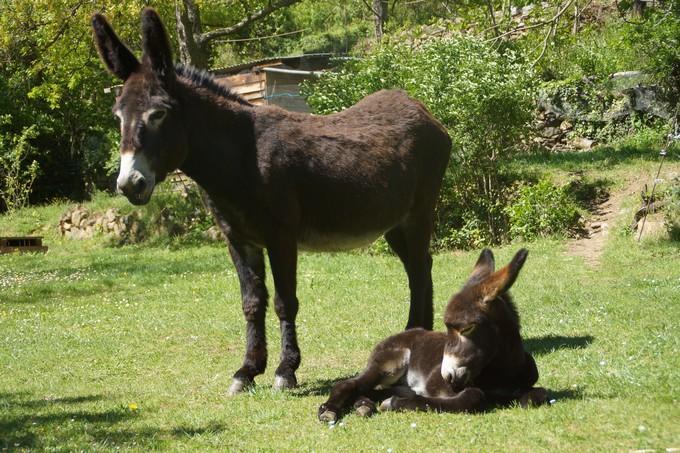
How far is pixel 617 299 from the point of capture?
10273mm

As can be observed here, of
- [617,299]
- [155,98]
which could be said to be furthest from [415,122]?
[617,299]

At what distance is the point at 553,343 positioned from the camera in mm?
8000

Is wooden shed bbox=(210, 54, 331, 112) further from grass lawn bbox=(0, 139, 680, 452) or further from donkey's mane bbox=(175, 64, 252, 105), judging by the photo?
donkey's mane bbox=(175, 64, 252, 105)

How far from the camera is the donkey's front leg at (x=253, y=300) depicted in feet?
23.4

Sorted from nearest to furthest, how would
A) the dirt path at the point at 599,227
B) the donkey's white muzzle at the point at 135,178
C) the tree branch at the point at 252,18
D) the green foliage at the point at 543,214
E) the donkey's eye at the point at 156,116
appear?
the donkey's white muzzle at the point at 135,178 → the donkey's eye at the point at 156,116 → the dirt path at the point at 599,227 → the green foliage at the point at 543,214 → the tree branch at the point at 252,18

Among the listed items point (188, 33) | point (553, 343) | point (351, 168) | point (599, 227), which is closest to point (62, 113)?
point (188, 33)

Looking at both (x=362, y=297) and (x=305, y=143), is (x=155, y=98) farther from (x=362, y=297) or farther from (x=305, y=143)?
(x=362, y=297)

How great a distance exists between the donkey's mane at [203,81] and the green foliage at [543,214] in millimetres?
10621

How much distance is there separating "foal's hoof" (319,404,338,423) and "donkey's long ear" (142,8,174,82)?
2.89 metres

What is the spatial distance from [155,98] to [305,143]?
1.32 meters

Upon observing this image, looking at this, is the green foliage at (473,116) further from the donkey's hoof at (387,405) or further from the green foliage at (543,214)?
the donkey's hoof at (387,405)

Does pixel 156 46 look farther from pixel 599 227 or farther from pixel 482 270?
pixel 599 227

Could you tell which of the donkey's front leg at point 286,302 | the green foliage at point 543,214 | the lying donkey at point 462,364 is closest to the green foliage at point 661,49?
the green foliage at point 543,214

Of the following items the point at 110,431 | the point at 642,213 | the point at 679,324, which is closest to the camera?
the point at 110,431
